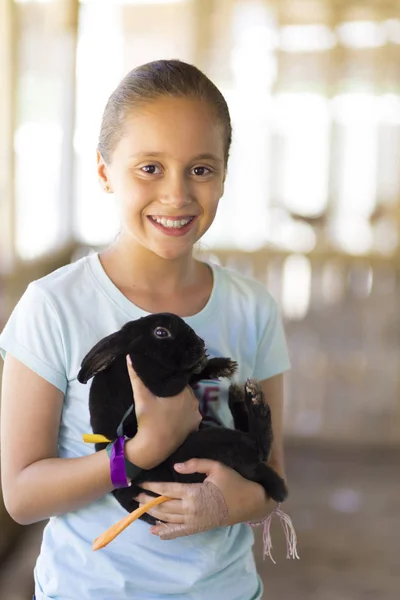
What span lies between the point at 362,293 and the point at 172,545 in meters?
3.14

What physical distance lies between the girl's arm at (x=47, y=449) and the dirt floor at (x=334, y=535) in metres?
1.68

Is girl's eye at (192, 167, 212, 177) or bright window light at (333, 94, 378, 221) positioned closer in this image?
girl's eye at (192, 167, 212, 177)

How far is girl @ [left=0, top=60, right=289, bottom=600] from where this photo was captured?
0.92 metres

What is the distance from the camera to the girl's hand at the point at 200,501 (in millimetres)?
915

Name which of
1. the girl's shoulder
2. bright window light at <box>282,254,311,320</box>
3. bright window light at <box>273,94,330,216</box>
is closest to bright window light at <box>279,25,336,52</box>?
bright window light at <box>273,94,330,216</box>

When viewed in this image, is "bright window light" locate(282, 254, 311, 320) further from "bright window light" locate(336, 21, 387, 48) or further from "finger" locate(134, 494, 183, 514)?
"finger" locate(134, 494, 183, 514)

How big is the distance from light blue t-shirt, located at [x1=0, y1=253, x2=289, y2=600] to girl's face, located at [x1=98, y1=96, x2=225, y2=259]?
0.10 metres

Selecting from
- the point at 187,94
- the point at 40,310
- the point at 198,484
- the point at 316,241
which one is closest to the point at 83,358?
the point at 40,310

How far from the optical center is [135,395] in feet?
2.99

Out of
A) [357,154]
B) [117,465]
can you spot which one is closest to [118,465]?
[117,465]

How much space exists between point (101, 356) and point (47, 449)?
0.46 ft

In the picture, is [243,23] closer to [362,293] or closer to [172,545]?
[362,293]

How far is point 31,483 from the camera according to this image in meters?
0.93

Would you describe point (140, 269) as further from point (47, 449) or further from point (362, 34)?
point (362, 34)
